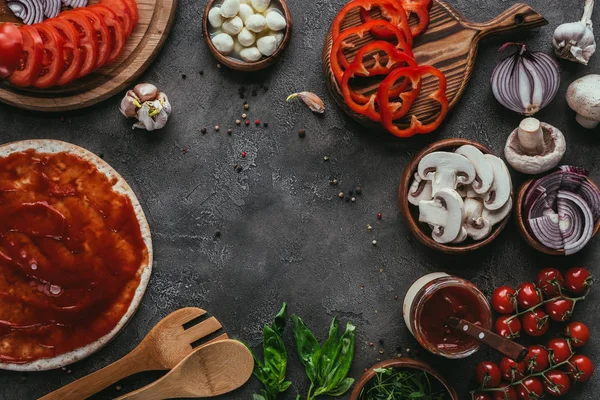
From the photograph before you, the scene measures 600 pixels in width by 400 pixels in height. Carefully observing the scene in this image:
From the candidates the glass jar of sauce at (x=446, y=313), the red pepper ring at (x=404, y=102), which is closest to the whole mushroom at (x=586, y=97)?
the red pepper ring at (x=404, y=102)

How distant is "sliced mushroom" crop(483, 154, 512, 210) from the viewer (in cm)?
277

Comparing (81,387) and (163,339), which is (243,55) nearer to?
(163,339)

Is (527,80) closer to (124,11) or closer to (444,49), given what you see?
(444,49)

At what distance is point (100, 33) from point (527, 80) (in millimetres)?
1887

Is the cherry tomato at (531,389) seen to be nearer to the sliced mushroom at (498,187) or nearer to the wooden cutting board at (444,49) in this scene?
the sliced mushroom at (498,187)

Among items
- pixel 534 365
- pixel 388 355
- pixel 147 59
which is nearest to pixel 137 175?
pixel 147 59

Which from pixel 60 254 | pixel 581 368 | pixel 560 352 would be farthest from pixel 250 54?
pixel 581 368

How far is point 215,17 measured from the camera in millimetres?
2906

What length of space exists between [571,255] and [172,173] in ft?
6.20

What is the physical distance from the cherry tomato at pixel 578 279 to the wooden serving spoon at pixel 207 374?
4.83 ft

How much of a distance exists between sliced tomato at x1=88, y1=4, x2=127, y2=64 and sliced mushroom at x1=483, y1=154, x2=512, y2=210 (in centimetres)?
167

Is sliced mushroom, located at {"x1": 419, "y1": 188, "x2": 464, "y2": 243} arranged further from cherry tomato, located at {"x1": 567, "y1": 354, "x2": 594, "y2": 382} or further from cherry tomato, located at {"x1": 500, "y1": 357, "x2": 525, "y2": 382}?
cherry tomato, located at {"x1": 567, "y1": 354, "x2": 594, "y2": 382}

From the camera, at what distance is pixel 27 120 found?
302 cm

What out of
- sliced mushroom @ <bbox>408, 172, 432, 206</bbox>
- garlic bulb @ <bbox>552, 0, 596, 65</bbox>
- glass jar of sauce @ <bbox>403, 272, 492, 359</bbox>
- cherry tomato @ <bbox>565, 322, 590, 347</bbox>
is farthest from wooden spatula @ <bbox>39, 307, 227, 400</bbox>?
garlic bulb @ <bbox>552, 0, 596, 65</bbox>
